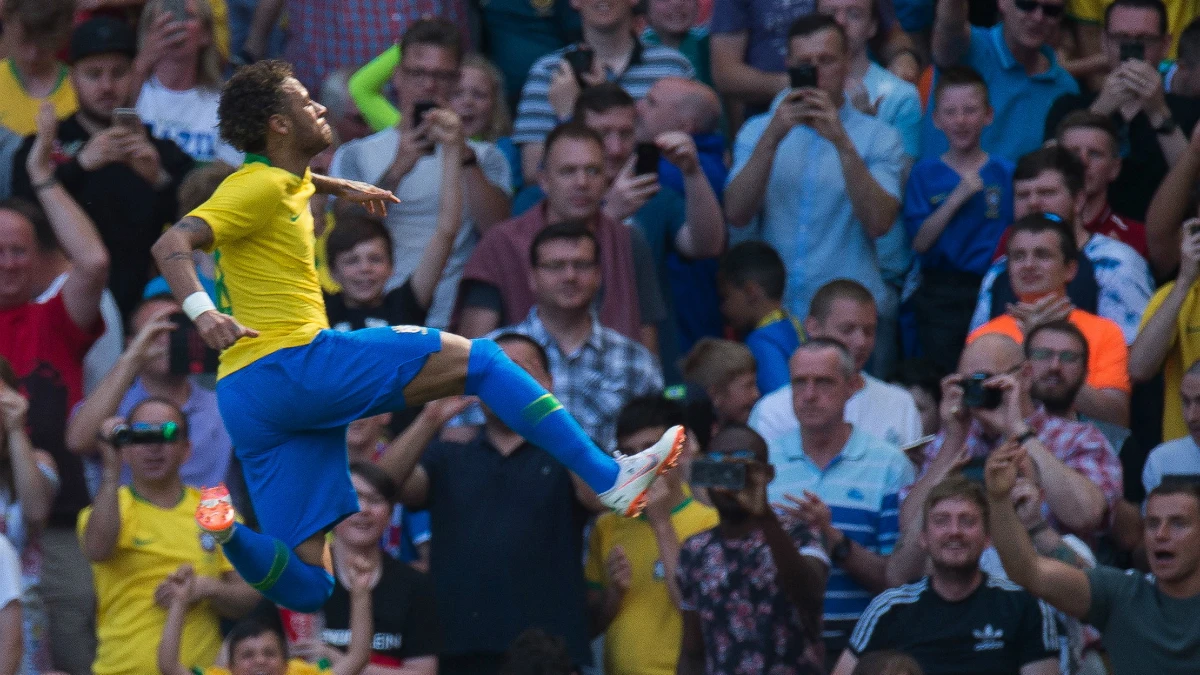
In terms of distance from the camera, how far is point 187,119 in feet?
30.9

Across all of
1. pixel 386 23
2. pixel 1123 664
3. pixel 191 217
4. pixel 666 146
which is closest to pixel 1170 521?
pixel 1123 664

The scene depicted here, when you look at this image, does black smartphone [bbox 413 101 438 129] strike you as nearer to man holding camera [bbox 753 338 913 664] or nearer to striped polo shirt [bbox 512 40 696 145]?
striped polo shirt [bbox 512 40 696 145]

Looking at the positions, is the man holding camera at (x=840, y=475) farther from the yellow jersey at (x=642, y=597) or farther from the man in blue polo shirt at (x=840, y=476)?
the yellow jersey at (x=642, y=597)

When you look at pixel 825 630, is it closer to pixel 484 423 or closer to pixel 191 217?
pixel 484 423

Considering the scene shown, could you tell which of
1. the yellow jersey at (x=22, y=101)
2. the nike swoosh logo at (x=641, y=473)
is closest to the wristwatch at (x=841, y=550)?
the nike swoosh logo at (x=641, y=473)

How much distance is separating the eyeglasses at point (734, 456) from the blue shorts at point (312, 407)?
57.0 inches

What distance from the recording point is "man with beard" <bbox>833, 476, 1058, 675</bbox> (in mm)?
7039

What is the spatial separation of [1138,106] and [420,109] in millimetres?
3389

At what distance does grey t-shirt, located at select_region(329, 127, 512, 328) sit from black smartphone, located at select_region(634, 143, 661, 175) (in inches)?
32.5

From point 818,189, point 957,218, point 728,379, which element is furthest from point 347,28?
point 957,218

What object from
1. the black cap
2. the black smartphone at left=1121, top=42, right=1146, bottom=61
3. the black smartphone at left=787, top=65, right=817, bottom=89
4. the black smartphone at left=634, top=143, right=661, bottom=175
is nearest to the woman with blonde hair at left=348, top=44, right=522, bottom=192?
the black smartphone at left=634, top=143, right=661, bottom=175

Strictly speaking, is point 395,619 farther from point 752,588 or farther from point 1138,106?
point 1138,106

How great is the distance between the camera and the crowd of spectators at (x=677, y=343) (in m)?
7.14

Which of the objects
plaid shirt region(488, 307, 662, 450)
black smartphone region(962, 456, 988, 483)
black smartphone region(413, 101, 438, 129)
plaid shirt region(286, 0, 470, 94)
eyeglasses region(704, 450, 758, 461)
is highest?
plaid shirt region(286, 0, 470, 94)
